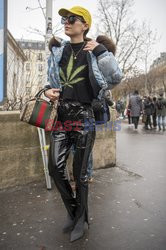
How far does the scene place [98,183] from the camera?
4.25 metres

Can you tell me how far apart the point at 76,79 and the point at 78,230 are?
4.76 feet

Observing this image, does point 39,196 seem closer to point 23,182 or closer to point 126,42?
point 23,182

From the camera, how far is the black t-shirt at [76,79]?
2.68m

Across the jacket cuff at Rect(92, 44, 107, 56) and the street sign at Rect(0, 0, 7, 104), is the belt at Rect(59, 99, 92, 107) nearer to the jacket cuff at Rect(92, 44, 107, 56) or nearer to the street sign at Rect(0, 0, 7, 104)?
the jacket cuff at Rect(92, 44, 107, 56)

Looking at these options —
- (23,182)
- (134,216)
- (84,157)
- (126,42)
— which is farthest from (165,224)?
(126,42)

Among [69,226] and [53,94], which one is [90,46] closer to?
[53,94]

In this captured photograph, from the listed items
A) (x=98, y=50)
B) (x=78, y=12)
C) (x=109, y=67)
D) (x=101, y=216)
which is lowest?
(x=101, y=216)

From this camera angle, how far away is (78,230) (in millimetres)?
2619

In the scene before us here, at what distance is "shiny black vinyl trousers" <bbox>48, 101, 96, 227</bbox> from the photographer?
266 centimetres

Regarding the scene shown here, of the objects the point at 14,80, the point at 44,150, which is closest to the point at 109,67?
the point at 44,150

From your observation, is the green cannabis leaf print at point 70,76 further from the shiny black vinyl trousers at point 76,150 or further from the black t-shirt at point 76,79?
the shiny black vinyl trousers at point 76,150

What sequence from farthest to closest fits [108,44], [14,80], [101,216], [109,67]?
[14,80], [101,216], [108,44], [109,67]

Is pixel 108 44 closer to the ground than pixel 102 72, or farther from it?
farther from it

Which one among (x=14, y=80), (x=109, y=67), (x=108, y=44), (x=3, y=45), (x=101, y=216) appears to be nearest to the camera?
(x=109, y=67)
